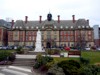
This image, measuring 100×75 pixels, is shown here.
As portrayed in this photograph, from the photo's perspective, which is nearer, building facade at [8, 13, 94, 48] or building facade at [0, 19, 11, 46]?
building facade at [0, 19, 11, 46]

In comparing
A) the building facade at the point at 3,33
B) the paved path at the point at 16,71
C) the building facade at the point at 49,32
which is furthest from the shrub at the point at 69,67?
the building facade at the point at 3,33

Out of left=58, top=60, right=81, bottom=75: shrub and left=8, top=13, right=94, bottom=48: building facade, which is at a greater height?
left=8, top=13, right=94, bottom=48: building facade

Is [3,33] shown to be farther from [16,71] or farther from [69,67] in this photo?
[69,67]

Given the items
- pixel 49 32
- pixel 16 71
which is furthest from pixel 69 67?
pixel 49 32

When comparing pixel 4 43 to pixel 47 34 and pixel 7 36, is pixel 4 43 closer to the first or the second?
pixel 7 36

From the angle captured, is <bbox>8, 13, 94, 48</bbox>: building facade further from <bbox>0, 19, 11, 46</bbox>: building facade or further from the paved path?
the paved path

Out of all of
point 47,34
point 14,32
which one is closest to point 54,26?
point 47,34

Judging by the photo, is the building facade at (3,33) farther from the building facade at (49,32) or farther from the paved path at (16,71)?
the paved path at (16,71)

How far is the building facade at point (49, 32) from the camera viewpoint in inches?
3698

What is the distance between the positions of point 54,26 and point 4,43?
23.1m

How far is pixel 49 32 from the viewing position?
9619cm

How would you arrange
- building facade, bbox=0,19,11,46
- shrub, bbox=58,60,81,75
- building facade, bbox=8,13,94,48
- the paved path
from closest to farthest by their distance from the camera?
1. shrub, bbox=58,60,81,75
2. the paved path
3. building facade, bbox=0,19,11,46
4. building facade, bbox=8,13,94,48

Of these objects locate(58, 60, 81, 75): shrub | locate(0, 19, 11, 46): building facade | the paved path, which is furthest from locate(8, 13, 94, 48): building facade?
locate(58, 60, 81, 75): shrub

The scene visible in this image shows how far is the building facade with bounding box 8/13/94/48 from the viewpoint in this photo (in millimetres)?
93938
